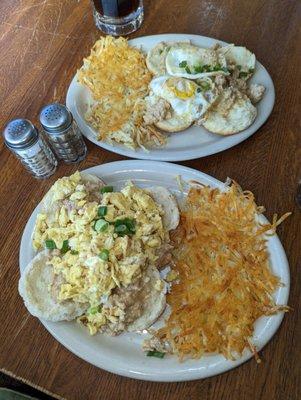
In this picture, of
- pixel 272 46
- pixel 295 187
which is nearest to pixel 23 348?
pixel 295 187

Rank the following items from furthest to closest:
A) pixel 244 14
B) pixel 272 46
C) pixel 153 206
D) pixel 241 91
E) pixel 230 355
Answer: pixel 244 14 < pixel 272 46 < pixel 241 91 < pixel 153 206 < pixel 230 355

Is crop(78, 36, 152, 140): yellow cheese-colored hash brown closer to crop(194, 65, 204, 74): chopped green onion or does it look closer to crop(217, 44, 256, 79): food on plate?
crop(194, 65, 204, 74): chopped green onion

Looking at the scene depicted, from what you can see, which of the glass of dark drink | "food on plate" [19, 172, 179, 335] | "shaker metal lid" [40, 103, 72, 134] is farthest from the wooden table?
"shaker metal lid" [40, 103, 72, 134]

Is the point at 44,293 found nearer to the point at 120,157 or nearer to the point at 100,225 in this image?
the point at 100,225

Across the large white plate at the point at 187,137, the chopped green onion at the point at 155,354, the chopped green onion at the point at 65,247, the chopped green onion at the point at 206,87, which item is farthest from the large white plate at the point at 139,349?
the chopped green onion at the point at 206,87

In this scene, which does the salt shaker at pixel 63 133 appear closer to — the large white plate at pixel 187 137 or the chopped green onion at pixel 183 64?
the large white plate at pixel 187 137

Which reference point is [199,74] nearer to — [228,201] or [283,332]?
[228,201]
